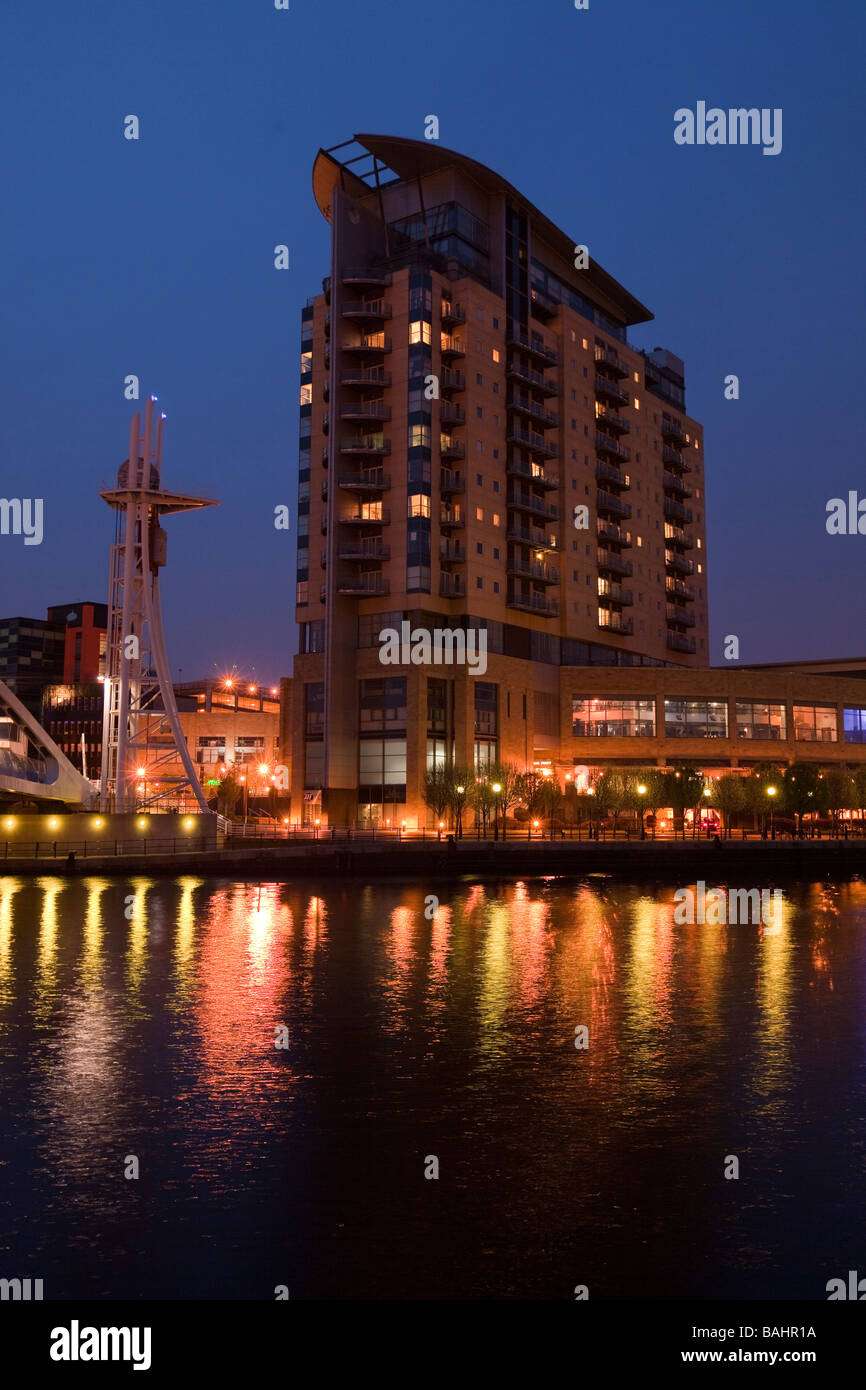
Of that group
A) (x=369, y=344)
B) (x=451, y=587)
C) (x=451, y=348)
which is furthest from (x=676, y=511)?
(x=369, y=344)

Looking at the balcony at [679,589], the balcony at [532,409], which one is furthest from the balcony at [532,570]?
the balcony at [679,589]

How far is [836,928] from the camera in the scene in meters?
47.4

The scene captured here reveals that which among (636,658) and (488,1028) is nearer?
(488,1028)

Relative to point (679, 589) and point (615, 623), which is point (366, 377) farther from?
point (679, 589)

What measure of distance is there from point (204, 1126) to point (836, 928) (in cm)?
3526

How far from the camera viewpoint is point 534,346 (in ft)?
373

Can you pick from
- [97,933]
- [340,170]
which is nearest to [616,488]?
[340,170]

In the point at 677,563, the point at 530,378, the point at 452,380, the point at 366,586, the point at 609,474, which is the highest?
the point at 530,378

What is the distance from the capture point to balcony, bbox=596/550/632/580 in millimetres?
122875

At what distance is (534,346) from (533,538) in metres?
18.9

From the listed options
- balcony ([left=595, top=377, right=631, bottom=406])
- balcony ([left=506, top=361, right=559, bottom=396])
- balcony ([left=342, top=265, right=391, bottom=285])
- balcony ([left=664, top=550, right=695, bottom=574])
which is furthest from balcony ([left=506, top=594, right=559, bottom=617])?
balcony ([left=342, top=265, right=391, bottom=285])
